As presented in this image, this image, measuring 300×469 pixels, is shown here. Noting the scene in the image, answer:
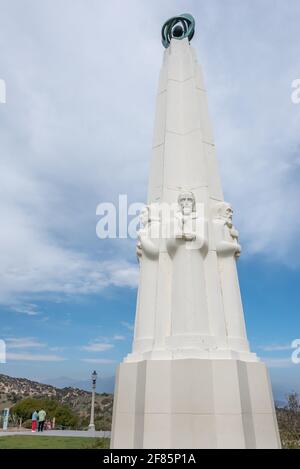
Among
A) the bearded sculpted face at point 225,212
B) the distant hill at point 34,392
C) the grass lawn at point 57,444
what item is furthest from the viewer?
the distant hill at point 34,392

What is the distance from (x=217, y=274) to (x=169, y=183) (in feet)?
7.75

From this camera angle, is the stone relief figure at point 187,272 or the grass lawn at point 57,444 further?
the grass lawn at point 57,444

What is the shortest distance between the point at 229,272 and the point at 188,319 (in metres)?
1.54

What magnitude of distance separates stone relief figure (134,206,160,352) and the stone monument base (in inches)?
30.8

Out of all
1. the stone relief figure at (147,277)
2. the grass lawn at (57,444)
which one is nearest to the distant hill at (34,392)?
the grass lawn at (57,444)

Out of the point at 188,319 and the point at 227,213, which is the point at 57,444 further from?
the point at 227,213

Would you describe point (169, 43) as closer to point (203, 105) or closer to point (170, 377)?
point (203, 105)

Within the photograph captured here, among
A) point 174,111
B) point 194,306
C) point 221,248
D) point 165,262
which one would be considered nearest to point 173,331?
point 194,306

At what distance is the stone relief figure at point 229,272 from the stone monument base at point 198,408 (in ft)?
2.26

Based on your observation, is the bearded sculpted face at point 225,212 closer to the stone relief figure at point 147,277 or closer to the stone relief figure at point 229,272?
the stone relief figure at point 229,272

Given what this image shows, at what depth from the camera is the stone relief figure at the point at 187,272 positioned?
6465mm

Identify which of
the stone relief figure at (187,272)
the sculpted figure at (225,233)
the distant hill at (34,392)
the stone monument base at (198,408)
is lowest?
the stone monument base at (198,408)

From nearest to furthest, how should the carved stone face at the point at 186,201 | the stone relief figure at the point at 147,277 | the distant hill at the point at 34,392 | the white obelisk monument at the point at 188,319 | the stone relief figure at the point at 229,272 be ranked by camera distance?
1. the white obelisk monument at the point at 188,319
2. the stone relief figure at the point at 229,272
3. the stone relief figure at the point at 147,277
4. the carved stone face at the point at 186,201
5. the distant hill at the point at 34,392

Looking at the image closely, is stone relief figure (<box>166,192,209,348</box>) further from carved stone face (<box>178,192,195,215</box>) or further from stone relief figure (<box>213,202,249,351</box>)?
stone relief figure (<box>213,202,249,351</box>)
